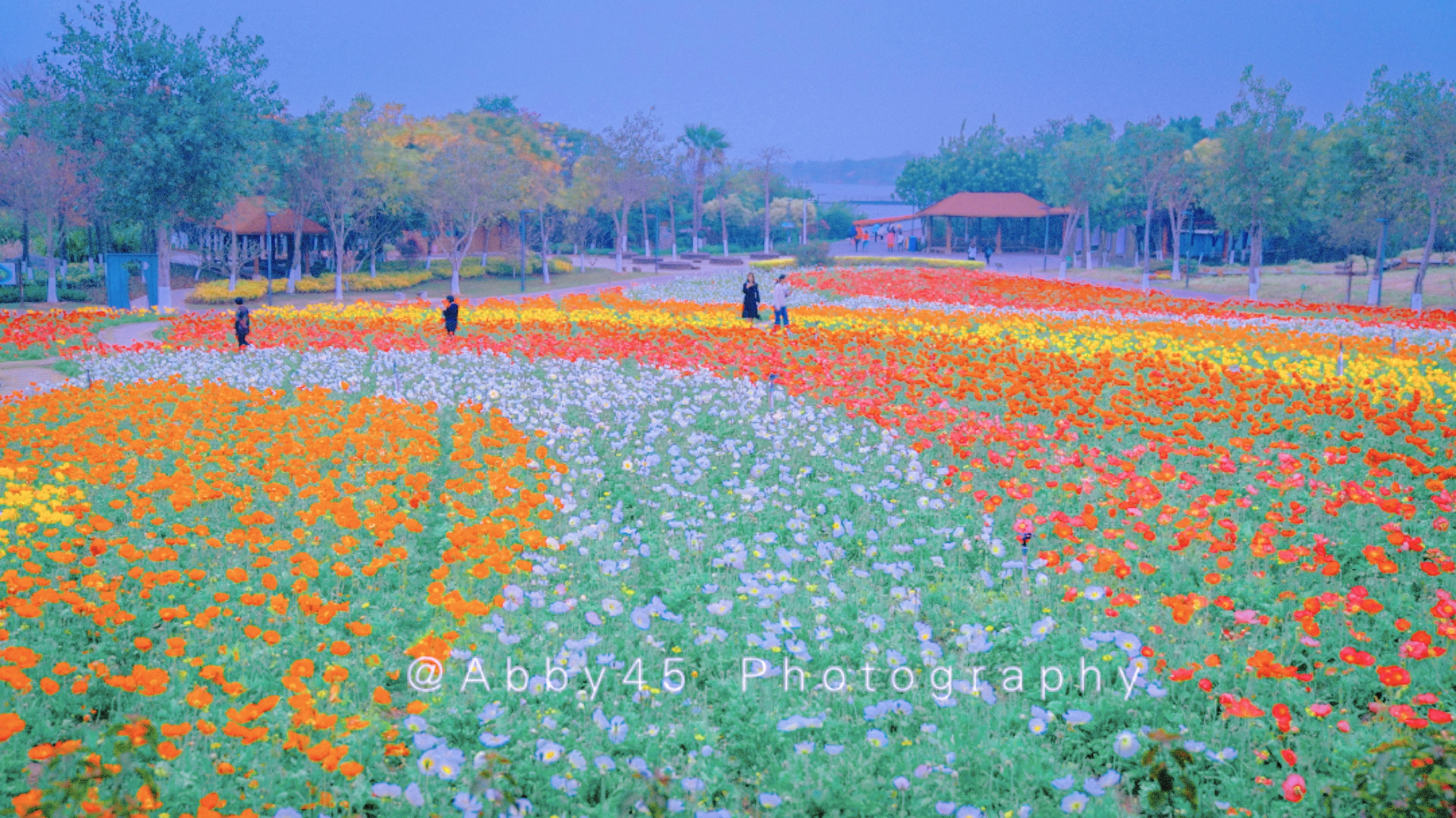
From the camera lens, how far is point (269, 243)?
40.3 m

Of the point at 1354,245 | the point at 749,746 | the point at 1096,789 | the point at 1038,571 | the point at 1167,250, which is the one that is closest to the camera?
the point at 1096,789

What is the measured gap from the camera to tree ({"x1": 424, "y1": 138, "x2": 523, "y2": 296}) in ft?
125

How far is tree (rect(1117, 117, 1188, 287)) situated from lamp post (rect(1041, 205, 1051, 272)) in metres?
5.05

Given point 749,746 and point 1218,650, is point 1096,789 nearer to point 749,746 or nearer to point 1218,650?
point 749,746

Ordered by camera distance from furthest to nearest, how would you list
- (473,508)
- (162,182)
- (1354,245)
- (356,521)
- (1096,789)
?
(1354,245), (162,182), (473,508), (356,521), (1096,789)

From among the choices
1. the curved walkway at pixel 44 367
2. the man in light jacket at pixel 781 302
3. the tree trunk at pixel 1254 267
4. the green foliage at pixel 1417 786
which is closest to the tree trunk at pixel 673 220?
the tree trunk at pixel 1254 267

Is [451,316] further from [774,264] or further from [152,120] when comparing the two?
[774,264]

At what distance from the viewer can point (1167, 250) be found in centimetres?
6531

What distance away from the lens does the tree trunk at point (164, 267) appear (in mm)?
29766

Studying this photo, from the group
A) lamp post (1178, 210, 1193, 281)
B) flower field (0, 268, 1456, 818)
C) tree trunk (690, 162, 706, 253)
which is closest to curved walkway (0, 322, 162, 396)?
flower field (0, 268, 1456, 818)

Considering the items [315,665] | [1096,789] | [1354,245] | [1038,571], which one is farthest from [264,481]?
[1354,245]

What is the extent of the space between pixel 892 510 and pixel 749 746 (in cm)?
340

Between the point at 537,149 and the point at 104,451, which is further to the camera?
the point at 537,149

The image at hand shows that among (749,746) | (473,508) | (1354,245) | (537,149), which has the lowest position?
(749,746)
